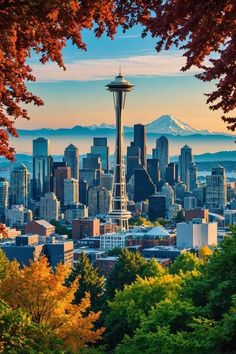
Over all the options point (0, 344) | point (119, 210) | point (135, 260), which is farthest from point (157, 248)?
point (0, 344)

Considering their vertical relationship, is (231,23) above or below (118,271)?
above

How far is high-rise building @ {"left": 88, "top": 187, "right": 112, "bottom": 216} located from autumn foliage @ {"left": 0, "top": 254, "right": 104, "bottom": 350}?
164849 mm

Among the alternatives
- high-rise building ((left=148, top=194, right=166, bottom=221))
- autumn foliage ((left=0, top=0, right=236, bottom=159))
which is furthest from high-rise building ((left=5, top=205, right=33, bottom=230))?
autumn foliage ((left=0, top=0, right=236, bottom=159))

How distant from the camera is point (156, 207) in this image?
164 metres

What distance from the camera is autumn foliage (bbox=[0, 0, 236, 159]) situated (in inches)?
238

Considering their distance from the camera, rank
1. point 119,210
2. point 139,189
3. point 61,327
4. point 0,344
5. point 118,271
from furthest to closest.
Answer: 1. point 139,189
2. point 119,210
3. point 118,271
4. point 61,327
5. point 0,344

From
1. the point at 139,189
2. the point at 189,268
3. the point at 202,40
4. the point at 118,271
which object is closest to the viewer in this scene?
the point at 202,40

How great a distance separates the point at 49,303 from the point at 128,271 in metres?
24.3

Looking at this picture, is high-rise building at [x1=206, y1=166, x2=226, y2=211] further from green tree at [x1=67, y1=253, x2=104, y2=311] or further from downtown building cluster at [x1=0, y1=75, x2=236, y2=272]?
green tree at [x1=67, y1=253, x2=104, y2=311]

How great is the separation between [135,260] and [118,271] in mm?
2385

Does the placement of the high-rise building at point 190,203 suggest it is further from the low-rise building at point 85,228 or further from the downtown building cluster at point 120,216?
the low-rise building at point 85,228

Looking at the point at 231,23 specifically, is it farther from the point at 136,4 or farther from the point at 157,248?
the point at 157,248

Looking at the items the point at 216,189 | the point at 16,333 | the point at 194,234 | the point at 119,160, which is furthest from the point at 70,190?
the point at 16,333

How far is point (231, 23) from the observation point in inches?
238
